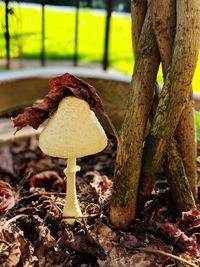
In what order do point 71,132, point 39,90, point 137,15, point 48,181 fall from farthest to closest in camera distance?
point 39,90
point 48,181
point 137,15
point 71,132

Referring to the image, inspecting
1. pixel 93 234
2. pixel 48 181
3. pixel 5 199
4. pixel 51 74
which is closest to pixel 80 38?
pixel 51 74

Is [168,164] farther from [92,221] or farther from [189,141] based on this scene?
[92,221]

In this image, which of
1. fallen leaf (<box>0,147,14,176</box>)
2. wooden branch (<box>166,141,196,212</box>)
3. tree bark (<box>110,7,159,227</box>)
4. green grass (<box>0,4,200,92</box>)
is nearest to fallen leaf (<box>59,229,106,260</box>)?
tree bark (<box>110,7,159,227</box>)

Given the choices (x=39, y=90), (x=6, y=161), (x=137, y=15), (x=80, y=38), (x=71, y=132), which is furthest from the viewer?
(x=80, y=38)

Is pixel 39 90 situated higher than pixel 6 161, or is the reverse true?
pixel 39 90

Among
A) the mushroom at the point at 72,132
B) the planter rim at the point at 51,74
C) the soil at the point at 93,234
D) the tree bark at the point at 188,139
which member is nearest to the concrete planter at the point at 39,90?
the planter rim at the point at 51,74

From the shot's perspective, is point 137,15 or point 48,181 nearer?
point 137,15

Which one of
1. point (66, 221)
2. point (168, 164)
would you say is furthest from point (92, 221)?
point (168, 164)

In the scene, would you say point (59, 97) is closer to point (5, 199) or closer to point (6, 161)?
point (5, 199)
